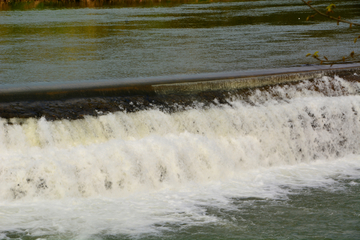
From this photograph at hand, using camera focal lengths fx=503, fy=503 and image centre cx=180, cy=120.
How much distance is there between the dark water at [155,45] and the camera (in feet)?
37.5

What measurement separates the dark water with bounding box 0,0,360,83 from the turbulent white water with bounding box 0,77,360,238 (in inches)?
102

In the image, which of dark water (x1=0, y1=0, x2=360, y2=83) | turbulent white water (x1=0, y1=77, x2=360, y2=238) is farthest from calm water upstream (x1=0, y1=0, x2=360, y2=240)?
dark water (x1=0, y1=0, x2=360, y2=83)

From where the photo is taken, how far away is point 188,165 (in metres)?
7.77

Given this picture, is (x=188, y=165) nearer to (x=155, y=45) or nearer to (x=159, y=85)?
(x=159, y=85)

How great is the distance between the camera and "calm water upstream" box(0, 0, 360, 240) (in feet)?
19.4

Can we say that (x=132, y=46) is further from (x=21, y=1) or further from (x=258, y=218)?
(x=21, y=1)

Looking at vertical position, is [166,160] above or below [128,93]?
below

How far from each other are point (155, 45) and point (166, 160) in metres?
8.49

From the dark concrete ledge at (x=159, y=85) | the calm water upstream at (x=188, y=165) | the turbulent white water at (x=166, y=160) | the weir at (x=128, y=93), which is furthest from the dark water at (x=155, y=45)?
the turbulent white water at (x=166, y=160)

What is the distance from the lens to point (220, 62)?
12.3 m

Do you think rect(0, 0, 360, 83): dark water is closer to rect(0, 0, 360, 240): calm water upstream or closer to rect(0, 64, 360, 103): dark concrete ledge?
rect(0, 0, 360, 240): calm water upstream

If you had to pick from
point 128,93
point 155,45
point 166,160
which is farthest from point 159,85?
point 155,45

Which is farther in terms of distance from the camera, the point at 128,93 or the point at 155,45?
the point at 155,45

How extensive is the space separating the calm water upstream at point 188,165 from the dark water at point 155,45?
145mm
